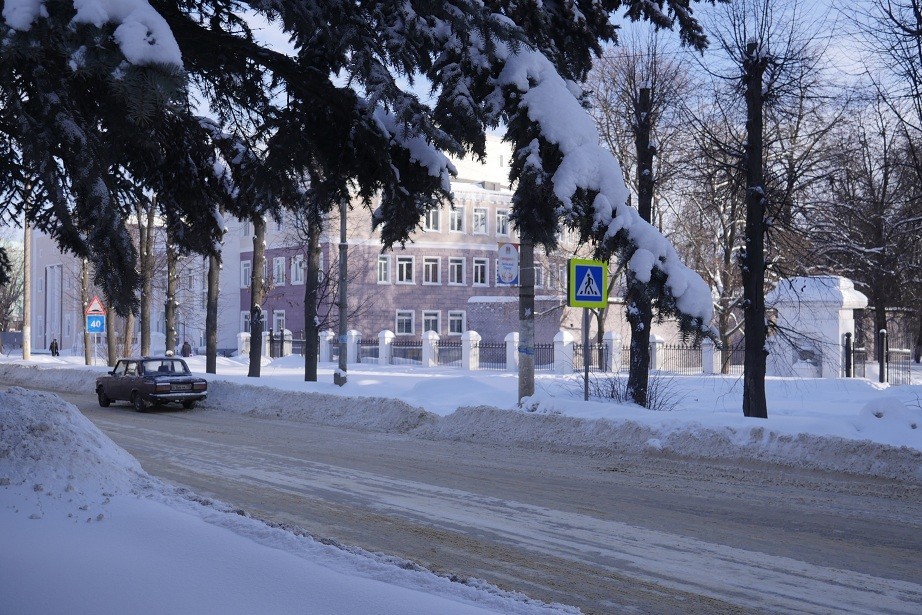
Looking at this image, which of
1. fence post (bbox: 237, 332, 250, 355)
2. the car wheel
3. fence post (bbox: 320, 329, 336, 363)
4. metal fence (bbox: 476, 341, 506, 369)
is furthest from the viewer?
fence post (bbox: 237, 332, 250, 355)

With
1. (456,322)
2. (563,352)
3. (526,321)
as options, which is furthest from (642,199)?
(456,322)

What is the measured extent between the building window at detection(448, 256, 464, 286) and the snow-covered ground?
4314cm

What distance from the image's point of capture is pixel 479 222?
61.4m

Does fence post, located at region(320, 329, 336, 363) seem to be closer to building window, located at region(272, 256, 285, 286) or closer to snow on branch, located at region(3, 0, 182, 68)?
building window, located at region(272, 256, 285, 286)

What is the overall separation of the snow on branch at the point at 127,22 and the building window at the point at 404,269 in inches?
2136

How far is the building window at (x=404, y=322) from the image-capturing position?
59406 mm

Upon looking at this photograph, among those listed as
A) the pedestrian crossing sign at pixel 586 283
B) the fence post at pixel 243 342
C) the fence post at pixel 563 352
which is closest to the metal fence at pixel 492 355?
the fence post at pixel 563 352

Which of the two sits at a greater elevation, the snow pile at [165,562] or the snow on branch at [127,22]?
the snow on branch at [127,22]

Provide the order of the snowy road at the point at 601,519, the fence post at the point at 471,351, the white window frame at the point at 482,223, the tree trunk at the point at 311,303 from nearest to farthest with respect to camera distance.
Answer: the snowy road at the point at 601,519 → the tree trunk at the point at 311,303 → the fence post at the point at 471,351 → the white window frame at the point at 482,223

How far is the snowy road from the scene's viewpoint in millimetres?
6801

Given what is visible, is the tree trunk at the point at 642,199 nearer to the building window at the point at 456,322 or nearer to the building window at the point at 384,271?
the building window at the point at 384,271

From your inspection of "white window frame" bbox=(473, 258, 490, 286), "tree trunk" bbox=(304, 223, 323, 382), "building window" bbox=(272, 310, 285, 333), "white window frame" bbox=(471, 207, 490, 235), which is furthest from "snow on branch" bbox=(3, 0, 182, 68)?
"white window frame" bbox=(473, 258, 490, 286)

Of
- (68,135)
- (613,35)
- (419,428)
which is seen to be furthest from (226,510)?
(419,428)

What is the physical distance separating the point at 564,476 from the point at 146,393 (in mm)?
15863
